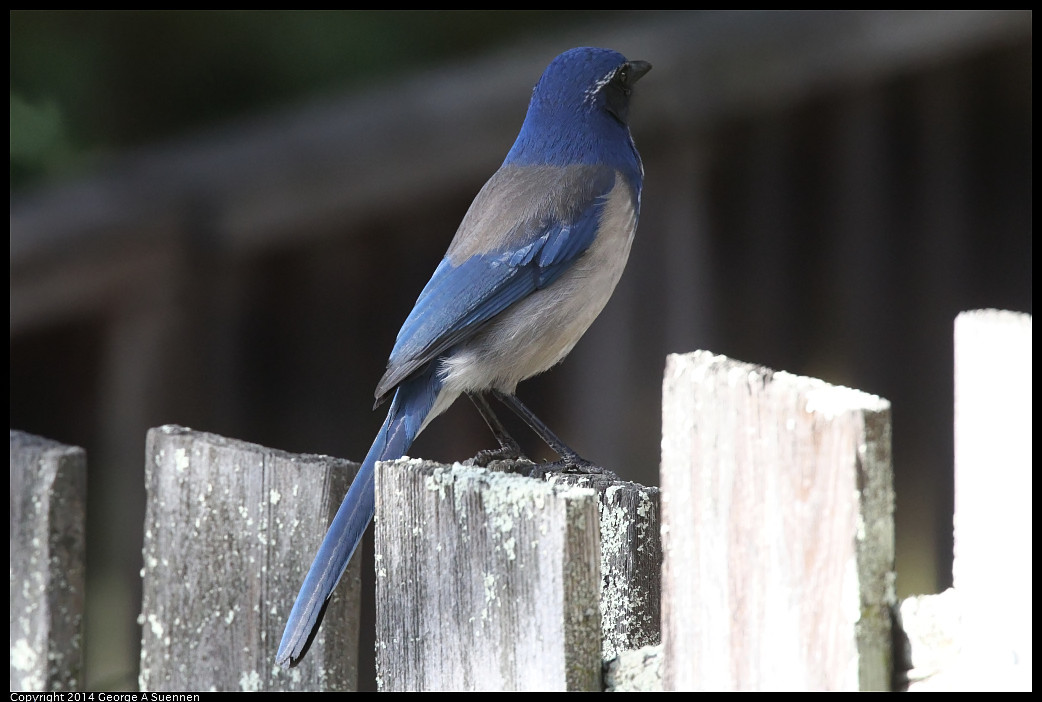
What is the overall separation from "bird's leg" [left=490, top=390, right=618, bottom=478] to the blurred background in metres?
0.60

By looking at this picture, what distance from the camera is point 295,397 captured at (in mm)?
3555

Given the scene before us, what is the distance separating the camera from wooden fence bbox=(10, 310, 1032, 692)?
137 cm

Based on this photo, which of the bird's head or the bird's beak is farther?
the bird's beak

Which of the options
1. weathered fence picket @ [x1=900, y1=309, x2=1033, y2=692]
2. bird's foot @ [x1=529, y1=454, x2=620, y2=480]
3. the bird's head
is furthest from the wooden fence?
the bird's head

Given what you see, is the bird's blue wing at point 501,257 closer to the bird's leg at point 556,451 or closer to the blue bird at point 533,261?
the blue bird at point 533,261

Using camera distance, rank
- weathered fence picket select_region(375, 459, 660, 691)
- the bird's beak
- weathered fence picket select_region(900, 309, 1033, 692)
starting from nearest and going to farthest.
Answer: weathered fence picket select_region(900, 309, 1033, 692) → weathered fence picket select_region(375, 459, 660, 691) → the bird's beak

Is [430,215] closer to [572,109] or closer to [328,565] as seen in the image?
[572,109]

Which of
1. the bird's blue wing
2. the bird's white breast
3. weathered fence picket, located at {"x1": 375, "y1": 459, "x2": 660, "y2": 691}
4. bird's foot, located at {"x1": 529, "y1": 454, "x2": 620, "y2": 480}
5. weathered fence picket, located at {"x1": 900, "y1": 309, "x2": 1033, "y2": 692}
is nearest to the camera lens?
weathered fence picket, located at {"x1": 900, "y1": 309, "x2": 1033, "y2": 692}

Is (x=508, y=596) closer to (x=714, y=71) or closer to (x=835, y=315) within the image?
(x=714, y=71)

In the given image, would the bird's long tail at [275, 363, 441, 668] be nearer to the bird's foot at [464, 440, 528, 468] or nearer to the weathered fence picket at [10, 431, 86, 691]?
the weathered fence picket at [10, 431, 86, 691]

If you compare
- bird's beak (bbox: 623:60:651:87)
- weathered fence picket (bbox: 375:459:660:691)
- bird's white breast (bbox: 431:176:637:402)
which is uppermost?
bird's beak (bbox: 623:60:651:87)

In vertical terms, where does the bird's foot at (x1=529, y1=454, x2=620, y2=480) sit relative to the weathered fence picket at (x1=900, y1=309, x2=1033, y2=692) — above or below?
above

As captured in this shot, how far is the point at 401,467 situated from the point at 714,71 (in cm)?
237

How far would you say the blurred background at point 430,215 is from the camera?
10.5ft
